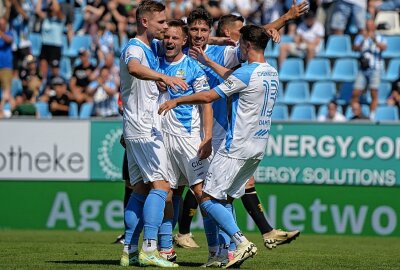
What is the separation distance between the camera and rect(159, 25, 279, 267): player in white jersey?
960cm

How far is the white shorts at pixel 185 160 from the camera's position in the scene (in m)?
10.0

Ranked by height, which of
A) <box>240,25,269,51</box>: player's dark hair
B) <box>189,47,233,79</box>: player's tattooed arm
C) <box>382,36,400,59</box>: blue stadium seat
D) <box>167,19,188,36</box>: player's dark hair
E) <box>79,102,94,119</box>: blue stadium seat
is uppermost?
<box>382,36,400,59</box>: blue stadium seat

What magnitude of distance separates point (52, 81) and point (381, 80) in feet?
→ 23.3

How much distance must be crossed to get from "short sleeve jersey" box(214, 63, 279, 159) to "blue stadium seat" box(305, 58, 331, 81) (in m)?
12.4

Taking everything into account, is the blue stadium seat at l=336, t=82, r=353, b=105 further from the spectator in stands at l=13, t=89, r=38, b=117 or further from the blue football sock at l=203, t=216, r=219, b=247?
the blue football sock at l=203, t=216, r=219, b=247

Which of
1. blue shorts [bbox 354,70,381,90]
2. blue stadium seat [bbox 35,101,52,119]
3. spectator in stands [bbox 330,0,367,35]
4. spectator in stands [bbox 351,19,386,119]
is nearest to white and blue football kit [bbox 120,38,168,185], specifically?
spectator in stands [bbox 351,19,386,119]

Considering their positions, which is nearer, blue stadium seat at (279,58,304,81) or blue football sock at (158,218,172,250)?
blue football sock at (158,218,172,250)

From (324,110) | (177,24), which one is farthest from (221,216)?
(324,110)

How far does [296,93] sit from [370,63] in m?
1.71

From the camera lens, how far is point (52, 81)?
2188 centimetres

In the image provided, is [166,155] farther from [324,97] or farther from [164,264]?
[324,97]

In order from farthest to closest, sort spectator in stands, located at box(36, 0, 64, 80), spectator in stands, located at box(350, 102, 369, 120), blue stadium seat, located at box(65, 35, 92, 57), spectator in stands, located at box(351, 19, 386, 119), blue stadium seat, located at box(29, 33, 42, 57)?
blue stadium seat, located at box(29, 33, 42, 57) < blue stadium seat, located at box(65, 35, 92, 57) < spectator in stands, located at box(36, 0, 64, 80) < spectator in stands, located at box(351, 19, 386, 119) < spectator in stands, located at box(350, 102, 369, 120)

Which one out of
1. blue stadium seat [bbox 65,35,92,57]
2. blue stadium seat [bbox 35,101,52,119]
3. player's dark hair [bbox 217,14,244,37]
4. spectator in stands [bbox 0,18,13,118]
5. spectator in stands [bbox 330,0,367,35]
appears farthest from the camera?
blue stadium seat [bbox 65,35,92,57]

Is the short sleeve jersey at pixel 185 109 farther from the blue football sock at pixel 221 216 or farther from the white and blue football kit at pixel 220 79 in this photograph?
the blue football sock at pixel 221 216
